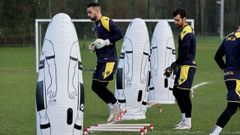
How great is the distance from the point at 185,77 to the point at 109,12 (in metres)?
29.7

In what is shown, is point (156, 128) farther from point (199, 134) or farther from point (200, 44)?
A: point (200, 44)

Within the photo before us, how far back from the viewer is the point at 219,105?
14742 mm

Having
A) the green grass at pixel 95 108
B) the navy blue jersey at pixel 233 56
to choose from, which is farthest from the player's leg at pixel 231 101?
the green grass at pixel 95 108

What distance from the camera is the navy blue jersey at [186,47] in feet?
34.7

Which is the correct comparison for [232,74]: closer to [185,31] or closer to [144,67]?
[185,31]

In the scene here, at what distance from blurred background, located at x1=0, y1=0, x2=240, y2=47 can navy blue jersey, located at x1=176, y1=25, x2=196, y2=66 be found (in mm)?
16750

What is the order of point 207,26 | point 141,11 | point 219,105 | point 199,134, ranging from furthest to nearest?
point 207,26
point 141,11
point 219,105
point 199,134

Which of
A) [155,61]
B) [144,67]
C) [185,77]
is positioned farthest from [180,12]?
[155,61]

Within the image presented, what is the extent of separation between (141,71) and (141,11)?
19.8m

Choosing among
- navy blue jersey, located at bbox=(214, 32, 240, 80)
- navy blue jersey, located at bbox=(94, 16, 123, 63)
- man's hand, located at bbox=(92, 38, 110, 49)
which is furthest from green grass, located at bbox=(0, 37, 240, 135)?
man's hand, located at bbox=(92, 38, 110, 49)

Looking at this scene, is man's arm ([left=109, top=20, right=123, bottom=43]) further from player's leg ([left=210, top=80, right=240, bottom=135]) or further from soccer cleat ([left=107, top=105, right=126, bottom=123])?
player's leg ([left=210, top=80, right=240, bottom=135])

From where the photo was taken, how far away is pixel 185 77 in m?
10.7

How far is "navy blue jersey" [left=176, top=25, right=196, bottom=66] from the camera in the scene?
10.6 metres

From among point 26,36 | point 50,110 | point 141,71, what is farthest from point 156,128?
point 26,36
